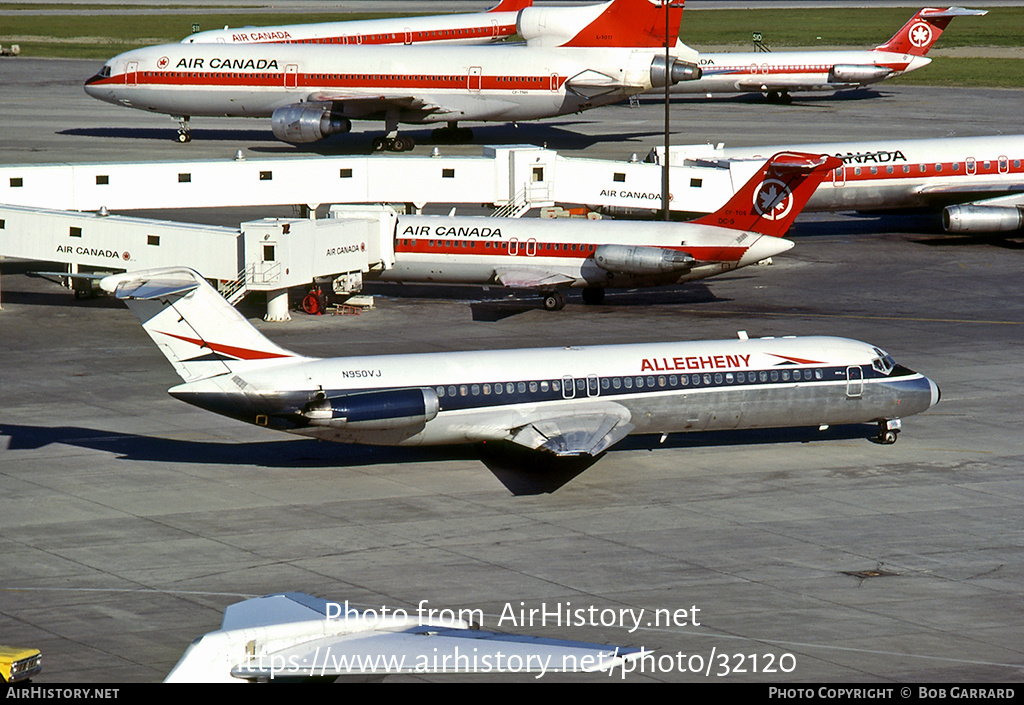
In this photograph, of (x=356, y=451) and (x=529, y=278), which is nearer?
(x=356, y=451)

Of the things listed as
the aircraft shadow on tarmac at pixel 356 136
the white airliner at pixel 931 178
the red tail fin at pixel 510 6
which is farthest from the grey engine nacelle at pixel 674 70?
the red tail fin at pixel 510 6

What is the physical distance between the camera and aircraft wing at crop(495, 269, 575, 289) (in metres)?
52.5

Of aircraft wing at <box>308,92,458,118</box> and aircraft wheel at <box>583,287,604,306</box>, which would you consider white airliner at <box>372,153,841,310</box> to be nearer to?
aircraft wheel at <box>583,287,604,306</box>

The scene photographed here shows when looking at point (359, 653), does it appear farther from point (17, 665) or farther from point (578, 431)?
point (578, 431)

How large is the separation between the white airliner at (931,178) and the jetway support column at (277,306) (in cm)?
2297

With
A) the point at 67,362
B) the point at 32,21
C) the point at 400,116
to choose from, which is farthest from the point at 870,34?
the point at 67,362

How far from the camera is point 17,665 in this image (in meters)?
19.9

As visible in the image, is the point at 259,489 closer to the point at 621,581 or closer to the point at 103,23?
the point at 621,581

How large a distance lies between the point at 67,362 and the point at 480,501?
60.0 feet

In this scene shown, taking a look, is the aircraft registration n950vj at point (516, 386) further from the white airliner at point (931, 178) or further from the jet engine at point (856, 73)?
the jet engine at point (856, 73)

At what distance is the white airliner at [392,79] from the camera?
82.4 metres

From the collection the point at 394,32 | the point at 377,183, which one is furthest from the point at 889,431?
the point at 394,32

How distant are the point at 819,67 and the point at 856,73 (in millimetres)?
2698

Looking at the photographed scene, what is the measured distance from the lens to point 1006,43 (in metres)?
142
